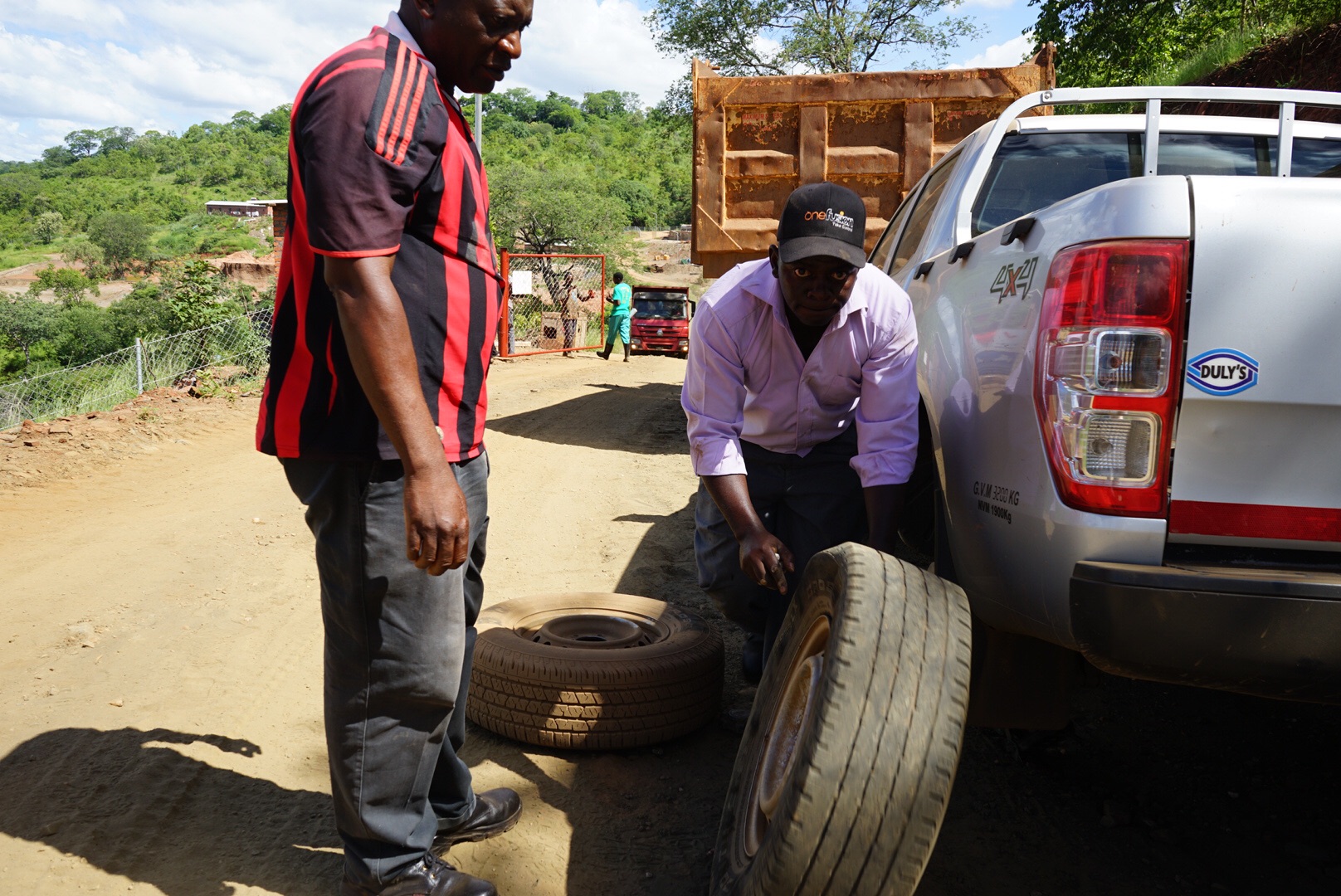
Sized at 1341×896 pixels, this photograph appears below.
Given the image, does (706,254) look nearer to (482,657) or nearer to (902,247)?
(902,247)

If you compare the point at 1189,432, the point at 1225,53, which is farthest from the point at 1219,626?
the point at 1225,53

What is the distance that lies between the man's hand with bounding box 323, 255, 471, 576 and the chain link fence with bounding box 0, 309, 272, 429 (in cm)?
1053

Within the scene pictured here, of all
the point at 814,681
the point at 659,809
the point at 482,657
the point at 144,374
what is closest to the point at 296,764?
the point at 482,657

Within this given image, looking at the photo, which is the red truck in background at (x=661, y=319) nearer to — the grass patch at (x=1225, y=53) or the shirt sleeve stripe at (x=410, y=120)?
the grass patch at (x=1225, y=53)

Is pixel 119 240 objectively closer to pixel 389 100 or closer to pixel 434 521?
pixel 389 100

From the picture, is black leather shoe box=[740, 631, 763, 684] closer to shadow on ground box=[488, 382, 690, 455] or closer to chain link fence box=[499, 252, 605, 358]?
shadow on ground box=[488, 382, 690, 455]

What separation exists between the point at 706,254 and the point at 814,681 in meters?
6.68

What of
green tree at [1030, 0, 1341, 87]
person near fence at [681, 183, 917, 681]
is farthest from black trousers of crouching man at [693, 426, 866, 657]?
green tree at [1030, 0, 1341, 87]

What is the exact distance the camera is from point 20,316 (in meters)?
39.6

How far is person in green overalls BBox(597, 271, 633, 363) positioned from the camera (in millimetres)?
19828

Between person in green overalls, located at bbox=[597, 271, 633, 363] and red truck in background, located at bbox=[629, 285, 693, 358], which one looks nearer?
person in green overalls, located at bbox=[597, 271, 633, 363]

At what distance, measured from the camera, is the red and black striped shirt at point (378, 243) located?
1.85 m

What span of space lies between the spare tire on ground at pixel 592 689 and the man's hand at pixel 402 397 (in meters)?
1.27

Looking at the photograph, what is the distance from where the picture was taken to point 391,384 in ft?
6.21
